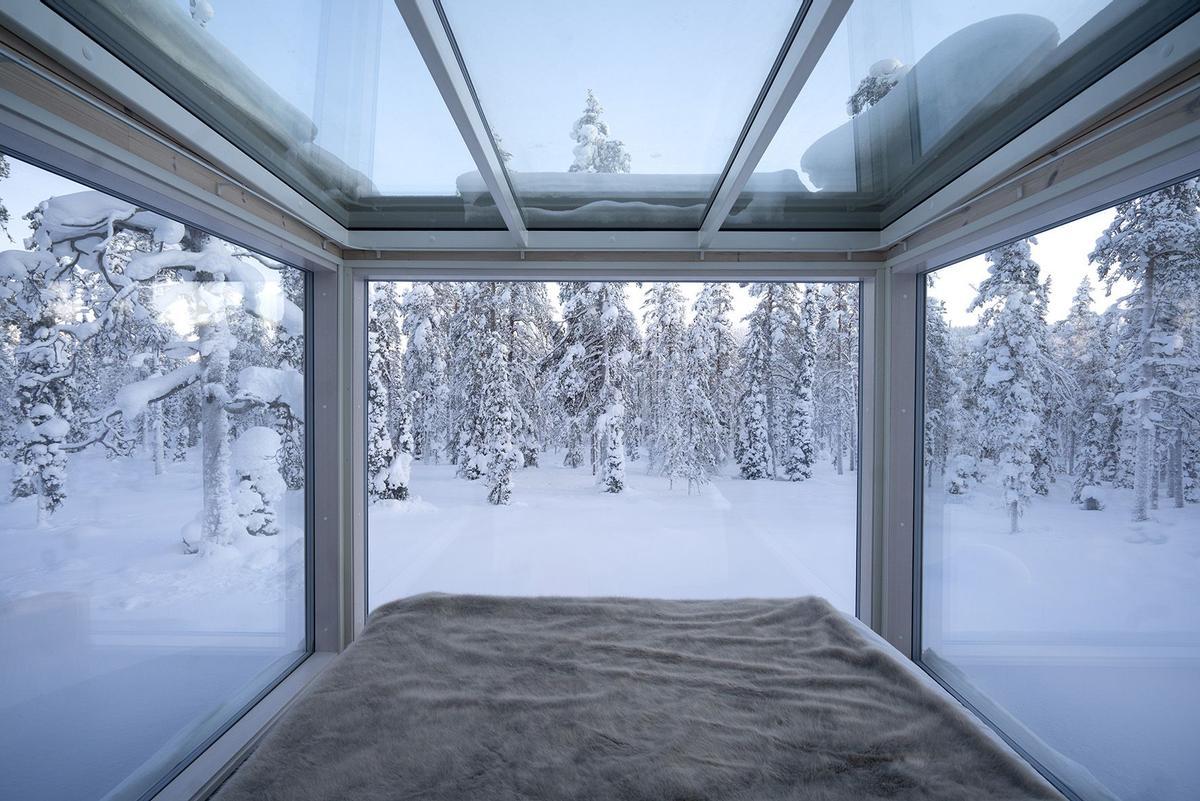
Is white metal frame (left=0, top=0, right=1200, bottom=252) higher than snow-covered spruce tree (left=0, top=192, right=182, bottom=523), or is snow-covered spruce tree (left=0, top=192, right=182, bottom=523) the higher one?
white metal frame (left=0, top=0, right=1200, bottom=252)

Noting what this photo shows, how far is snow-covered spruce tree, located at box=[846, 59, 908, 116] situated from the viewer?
169 centimetres

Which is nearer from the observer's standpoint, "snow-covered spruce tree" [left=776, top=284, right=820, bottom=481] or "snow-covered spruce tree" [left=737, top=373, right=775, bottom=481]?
"snow-covered spruce tree" [left=776, top=284, right=820, bottom=481]

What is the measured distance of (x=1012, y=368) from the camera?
7.79 feet

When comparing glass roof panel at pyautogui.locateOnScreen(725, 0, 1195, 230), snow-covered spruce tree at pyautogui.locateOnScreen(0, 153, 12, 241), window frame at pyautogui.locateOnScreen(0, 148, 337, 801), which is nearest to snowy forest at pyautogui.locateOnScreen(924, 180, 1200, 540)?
glass roof panel at pyautogui.locateOnScreen(725, 0, 1195, 230)

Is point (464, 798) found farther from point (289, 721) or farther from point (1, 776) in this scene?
point (1, 776)

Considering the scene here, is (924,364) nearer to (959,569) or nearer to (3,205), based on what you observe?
(959,569)

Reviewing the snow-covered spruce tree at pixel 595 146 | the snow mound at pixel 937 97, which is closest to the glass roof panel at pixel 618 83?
the snow-covered spruce tree at pixel 595 146

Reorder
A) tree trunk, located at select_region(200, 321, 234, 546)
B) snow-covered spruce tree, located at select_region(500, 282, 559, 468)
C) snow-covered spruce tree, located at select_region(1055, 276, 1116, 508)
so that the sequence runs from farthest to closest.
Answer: snow-covered spruce tree, located at select_region(500, 282, 559, 468), tree trunk, located at select_region(200, 321, 234, 546), snow-covered spruce tree, located at select_region(1055, 276, 1116, 508)

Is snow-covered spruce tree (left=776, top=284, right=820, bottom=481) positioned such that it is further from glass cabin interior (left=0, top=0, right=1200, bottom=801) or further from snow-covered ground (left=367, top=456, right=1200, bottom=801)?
snow-covered ground (left=367, top=456, right=1200, bottom=801)

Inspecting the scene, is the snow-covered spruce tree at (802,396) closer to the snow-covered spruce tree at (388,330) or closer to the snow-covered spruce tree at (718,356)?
the snow-covered spruce tree at (718,356)

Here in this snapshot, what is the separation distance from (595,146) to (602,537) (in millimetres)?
2504

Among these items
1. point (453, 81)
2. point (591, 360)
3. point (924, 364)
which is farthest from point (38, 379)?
point (924, 364)

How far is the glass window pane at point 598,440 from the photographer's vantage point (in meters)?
3.50

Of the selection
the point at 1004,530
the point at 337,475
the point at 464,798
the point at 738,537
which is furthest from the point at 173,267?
the point at 1004,530
